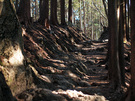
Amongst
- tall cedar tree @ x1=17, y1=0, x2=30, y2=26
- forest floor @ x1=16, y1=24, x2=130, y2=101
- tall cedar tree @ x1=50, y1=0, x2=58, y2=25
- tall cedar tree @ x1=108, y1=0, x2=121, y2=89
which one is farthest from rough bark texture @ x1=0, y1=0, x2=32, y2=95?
tall cedar tree @ x1=50, y1=0, x2=58, y2=25

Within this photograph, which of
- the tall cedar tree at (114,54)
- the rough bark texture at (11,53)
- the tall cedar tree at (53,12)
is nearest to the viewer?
the rough bark texture at (11,53)

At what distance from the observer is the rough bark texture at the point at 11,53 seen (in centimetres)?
487

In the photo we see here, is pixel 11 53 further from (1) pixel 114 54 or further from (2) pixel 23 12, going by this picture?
(2) pixel 23 12

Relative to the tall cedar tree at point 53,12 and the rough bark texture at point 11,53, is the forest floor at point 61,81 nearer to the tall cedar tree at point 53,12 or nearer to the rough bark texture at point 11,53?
the rough bark texture at point 11,53

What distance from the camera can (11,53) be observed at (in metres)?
5.20

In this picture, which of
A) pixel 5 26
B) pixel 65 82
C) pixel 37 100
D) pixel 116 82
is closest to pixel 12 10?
pixel 5 26

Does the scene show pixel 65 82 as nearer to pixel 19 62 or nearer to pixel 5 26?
pixel 19 62

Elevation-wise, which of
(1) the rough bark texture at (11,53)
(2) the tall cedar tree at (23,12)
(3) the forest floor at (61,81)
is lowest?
(3) the forest floor at (61,81)

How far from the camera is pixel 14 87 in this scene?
4.81m

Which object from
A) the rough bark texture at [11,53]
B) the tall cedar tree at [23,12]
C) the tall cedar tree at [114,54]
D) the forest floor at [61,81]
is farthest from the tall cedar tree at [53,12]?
the rough bark texture at [11,53]

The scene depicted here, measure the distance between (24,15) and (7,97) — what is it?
838 centimetres

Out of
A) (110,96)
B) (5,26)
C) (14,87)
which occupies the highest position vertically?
(5,26)

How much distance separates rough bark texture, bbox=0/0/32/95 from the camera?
4.87 meters

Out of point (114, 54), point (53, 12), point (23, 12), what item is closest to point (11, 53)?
point (114, 54)
